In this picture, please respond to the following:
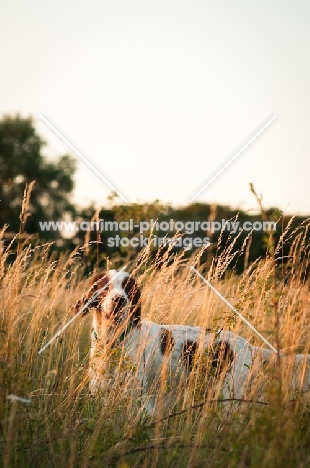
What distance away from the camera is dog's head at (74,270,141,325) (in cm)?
407

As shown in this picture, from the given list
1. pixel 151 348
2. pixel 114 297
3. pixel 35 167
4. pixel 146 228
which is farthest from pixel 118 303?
pixel 35 167

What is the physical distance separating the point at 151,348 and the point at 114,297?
45cm

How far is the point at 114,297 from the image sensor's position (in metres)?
4.06

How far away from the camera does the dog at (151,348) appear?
353 cm

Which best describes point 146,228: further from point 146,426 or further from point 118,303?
point 146,426

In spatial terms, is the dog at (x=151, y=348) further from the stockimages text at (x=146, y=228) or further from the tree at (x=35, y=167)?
the tree at (x=35, y=167)

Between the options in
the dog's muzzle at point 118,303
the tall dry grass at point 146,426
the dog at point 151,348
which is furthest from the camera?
the dog's muzzle at point 118,303

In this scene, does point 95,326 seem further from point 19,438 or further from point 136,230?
point 136,230

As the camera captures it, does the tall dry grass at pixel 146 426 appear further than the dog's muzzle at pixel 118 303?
No

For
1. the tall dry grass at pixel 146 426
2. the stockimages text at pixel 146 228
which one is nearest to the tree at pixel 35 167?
the stockimages text at pixel 146 228

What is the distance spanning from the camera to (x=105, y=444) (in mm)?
2750

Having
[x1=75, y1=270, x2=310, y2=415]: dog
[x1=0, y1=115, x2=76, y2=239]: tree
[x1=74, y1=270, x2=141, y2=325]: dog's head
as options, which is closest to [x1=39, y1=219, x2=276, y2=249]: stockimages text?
[x1=74, y1=270, x2=141, y2=325]: dog's head

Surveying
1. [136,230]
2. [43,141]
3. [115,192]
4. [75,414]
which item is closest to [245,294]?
[75,414]

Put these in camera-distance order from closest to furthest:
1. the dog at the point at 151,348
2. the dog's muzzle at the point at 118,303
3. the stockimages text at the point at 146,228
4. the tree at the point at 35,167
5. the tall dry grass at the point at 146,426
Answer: the tall dry grass at the point at 146,426, the dog at the point at 151,348, the dog's muzzle at the point at 118,303, the stockimages text at the point at 146,228, the tree at the point at 35,167
